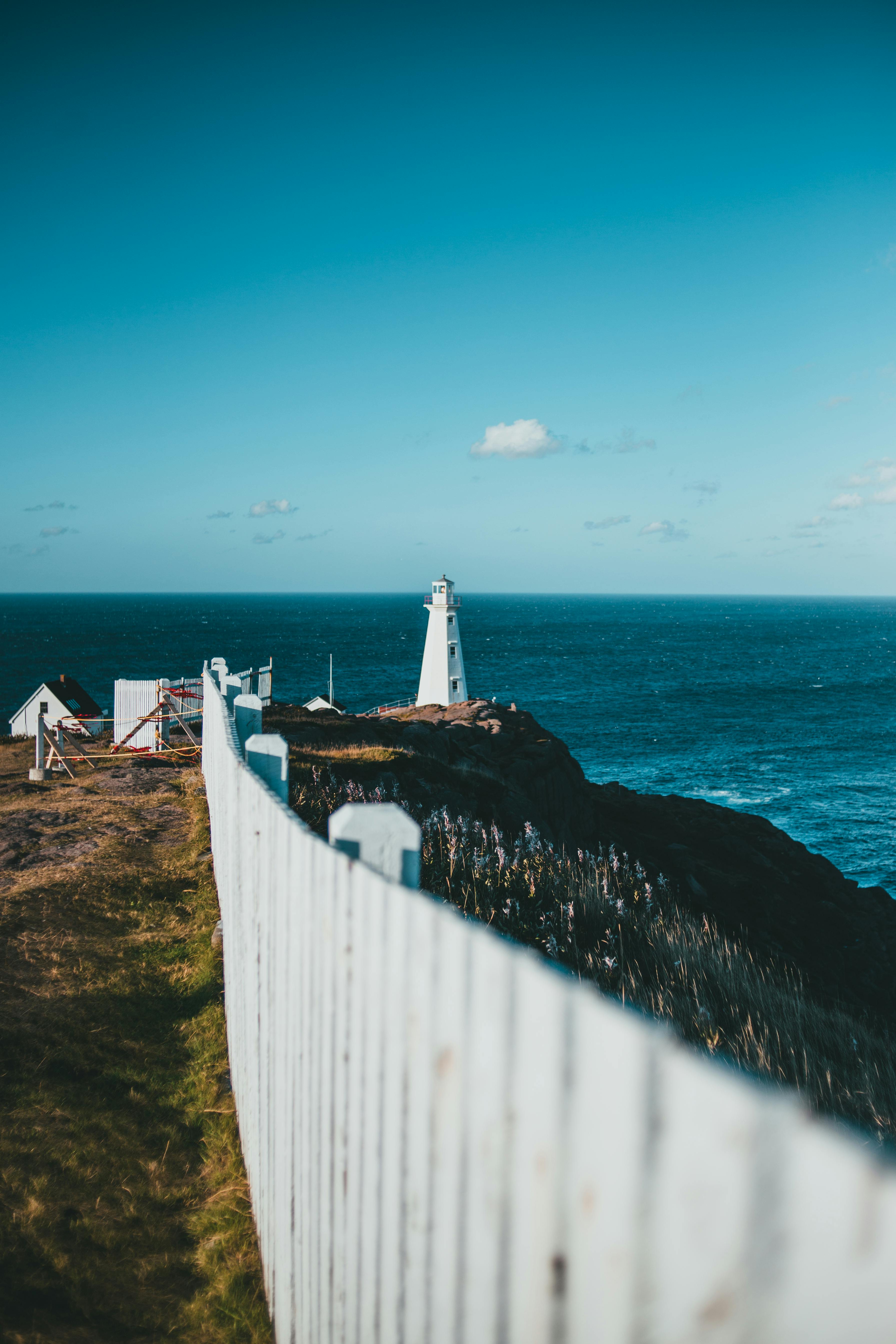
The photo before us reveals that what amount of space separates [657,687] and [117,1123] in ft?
256

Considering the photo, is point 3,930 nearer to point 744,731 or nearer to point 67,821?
point 67,821

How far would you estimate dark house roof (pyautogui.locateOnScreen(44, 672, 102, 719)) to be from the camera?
20.7 metres

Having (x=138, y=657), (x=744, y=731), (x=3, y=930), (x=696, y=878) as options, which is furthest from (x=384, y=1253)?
(x=138, y=657)

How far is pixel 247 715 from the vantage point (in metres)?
6.30

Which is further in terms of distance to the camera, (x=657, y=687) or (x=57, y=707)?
(x=657, y=687)

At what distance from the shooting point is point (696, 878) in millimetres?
19797

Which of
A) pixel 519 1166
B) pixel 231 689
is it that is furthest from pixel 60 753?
pixel 519 1166

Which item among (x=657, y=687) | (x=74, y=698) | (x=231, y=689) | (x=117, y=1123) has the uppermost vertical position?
(x=231, y=689)

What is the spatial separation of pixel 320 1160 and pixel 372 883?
1.16 m

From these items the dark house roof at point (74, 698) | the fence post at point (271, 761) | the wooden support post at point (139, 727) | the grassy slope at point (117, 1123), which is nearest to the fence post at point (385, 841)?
the fence post at point (271, 761)

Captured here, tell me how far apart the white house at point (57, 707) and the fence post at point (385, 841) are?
60.2 feet

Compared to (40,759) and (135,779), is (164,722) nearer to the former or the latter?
(40,759)

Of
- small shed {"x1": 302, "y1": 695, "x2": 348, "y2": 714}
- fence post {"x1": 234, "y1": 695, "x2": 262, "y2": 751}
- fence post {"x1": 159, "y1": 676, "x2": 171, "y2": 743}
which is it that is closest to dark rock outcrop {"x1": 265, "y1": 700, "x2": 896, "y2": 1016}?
fence post {"x1": 159, "y1": 676, "x2": 171, "y2": 743}

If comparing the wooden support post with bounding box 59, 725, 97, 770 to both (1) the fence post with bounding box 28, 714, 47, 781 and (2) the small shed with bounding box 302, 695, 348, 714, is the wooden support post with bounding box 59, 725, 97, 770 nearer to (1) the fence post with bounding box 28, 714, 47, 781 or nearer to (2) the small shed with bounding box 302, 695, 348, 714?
(1) the fence post with bounding box 28, 714, 47, 781
